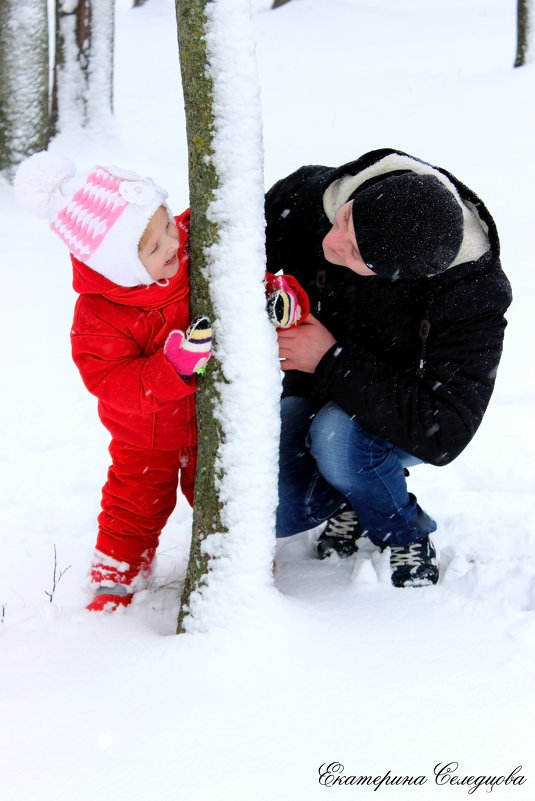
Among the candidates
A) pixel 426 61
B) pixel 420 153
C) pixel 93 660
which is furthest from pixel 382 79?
pixel 93 660

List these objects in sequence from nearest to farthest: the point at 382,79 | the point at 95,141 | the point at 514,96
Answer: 1. the point at 95,141
2. the point at 514,96
3. the point at 382,79

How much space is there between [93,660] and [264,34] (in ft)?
47.6

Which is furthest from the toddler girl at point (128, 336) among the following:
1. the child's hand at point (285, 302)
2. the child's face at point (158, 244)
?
the child's hand at point (285, 302)

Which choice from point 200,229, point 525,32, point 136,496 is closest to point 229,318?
point 200,229

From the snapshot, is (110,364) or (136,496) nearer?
(110,364)

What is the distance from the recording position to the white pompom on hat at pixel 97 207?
1917 millimetres

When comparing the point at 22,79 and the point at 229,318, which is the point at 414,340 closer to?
the point at 229,318

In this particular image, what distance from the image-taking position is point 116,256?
1.93m

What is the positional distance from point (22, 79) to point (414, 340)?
493 cm

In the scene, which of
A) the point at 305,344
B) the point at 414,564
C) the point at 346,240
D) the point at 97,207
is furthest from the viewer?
the point at 414,564

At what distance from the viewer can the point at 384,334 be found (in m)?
2.31

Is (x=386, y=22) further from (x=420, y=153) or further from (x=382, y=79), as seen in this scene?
(x=420, y=153)

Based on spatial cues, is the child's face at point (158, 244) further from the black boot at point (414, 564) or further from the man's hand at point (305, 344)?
the black boot at point (414, 564)

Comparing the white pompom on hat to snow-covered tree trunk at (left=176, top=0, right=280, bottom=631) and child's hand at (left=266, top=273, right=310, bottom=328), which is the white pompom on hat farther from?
child's hand at (left=266, top=273, right=310, bottom=328)
